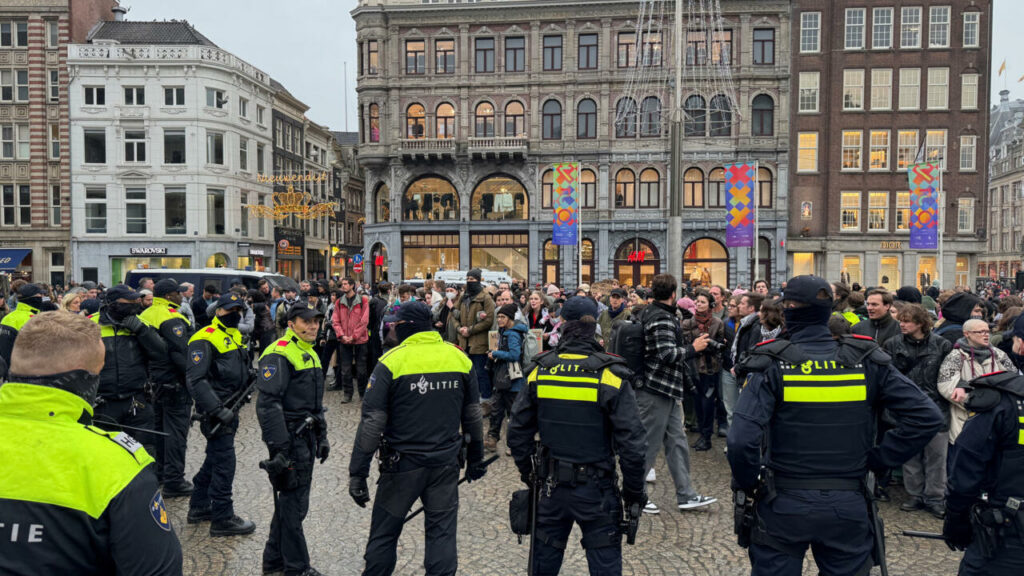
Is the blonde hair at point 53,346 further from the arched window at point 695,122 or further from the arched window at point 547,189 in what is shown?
the arched window at point 695,122

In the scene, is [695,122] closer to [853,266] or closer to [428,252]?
[853,266]

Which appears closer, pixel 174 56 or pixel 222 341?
pixel 222 341

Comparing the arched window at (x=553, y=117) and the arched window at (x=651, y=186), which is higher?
the arched window at (x=553, y=117)

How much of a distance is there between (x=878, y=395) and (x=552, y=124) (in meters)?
35.0

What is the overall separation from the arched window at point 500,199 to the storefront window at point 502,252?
1.15 m

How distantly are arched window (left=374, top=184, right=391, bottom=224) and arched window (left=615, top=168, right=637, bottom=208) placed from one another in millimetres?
13391

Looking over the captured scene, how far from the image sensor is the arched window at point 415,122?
1487 inches

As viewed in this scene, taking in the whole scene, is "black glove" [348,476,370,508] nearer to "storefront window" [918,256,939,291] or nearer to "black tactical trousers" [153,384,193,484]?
"black tactical trousers" [153,384,193,484]

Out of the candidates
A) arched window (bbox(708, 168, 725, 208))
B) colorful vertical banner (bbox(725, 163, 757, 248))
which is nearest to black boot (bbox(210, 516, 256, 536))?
colorful vertical banner (bbox(725, 163, 757, 248))

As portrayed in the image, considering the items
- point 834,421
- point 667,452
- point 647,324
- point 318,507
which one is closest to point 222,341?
point 318,507

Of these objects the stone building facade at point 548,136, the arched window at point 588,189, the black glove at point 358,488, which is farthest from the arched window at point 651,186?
the black glove at point 358,488

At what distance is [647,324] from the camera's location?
21.2 feet

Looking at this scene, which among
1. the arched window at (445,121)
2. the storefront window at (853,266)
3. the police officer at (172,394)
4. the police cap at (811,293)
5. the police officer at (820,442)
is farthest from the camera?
the arched window at (445,121)

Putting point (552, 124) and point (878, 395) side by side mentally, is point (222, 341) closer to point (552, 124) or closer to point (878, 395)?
point (878, 395)
